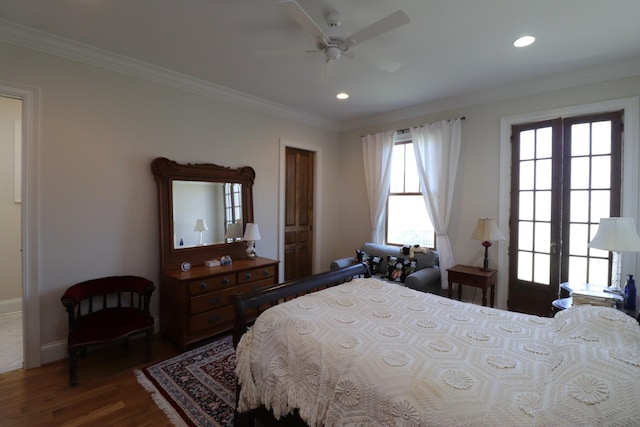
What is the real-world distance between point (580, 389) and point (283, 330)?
4.15 feet

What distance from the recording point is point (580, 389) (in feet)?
3.45

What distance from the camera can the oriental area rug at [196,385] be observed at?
1995 mm

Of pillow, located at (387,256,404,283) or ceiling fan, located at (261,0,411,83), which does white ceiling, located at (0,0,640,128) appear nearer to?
ceiling fan, located at (261,0,411,83)

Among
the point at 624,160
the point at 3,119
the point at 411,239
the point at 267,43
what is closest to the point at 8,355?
the point at 3,119

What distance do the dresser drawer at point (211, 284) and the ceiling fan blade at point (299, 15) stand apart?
239 centimetres

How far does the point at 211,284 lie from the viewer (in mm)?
3000

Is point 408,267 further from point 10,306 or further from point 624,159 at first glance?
point 10,306

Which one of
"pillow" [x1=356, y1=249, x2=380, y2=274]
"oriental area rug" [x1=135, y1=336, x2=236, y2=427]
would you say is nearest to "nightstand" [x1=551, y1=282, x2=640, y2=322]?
"pillow" [x1=356, y1=249, x2=380, y2=274]

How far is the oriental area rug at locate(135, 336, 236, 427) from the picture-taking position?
1995mm

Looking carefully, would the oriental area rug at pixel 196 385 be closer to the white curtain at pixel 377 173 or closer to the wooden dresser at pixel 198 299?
the wooden dresser at pixel 198 299

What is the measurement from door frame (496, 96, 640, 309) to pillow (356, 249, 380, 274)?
1.51 metres

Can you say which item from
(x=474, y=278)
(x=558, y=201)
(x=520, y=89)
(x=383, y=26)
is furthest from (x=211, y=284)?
(x=520, y=89)

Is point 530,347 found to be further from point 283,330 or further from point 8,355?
point 8,355

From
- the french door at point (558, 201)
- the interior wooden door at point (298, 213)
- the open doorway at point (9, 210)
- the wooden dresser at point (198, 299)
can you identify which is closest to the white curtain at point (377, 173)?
the interior wooden door at point (298, 213)
